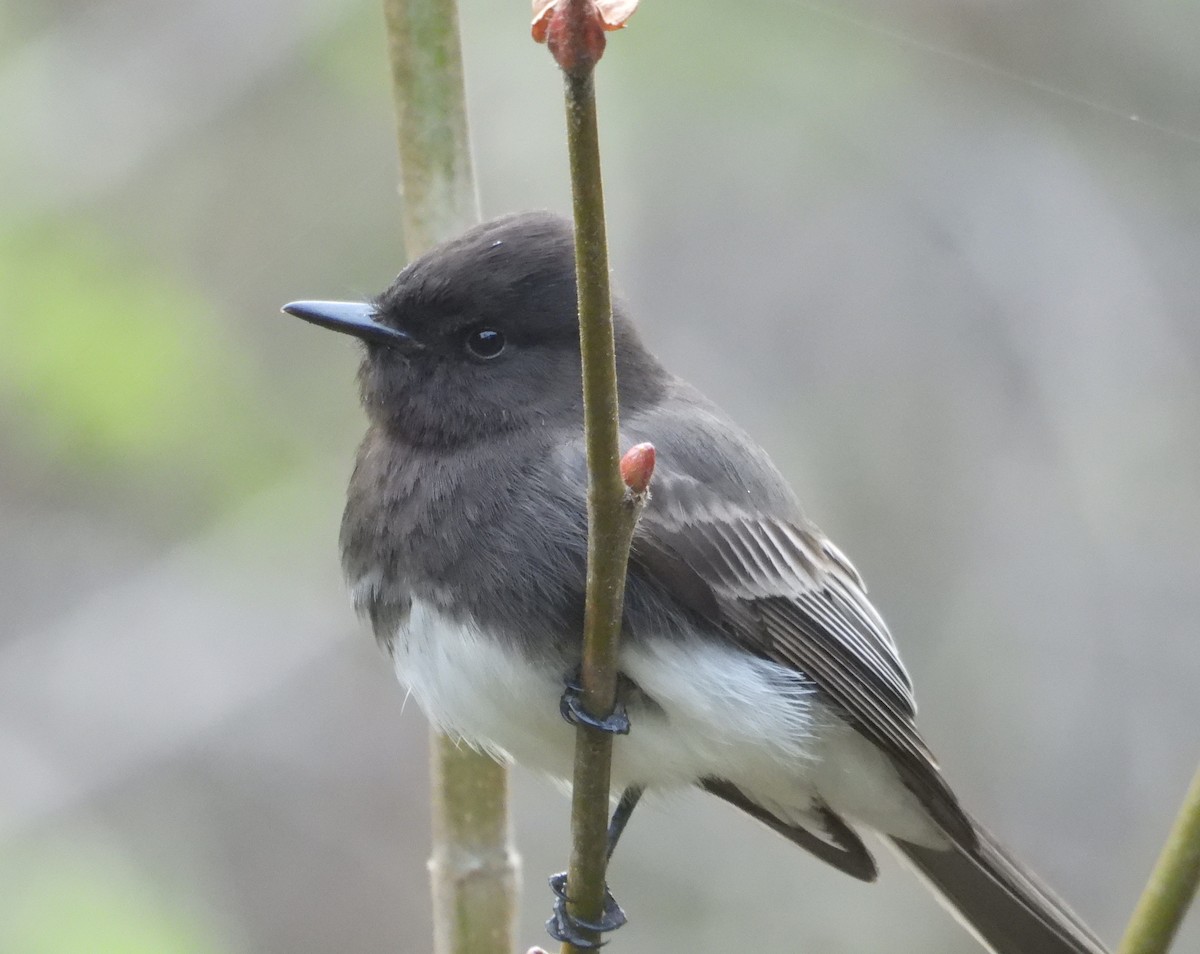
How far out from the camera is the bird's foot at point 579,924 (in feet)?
7.29

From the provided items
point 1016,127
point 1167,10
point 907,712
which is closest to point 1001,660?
point 1016,127

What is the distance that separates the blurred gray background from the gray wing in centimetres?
210

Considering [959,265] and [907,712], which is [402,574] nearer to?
[907,712]

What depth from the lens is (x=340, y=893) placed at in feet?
20.3

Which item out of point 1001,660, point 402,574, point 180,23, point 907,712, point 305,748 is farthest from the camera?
point 305,748

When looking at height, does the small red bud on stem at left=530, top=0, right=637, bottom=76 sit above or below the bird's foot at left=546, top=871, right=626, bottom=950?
above

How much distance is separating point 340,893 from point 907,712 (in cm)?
369

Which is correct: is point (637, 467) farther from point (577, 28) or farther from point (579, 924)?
point (579, 924)

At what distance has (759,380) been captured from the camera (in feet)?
18.1

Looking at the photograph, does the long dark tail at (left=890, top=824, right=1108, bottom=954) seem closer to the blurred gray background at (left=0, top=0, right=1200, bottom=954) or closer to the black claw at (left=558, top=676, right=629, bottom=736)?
the black claw at (left=558, top=676, right=629, bottom=736)

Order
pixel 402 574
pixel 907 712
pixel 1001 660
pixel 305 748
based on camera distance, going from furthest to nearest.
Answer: pixel 305 748 < pixel 1001 660 < pixel 907 712 < pixel 402 574

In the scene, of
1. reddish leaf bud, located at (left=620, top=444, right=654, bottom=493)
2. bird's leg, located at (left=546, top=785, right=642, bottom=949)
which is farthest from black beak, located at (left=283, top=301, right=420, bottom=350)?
reddish leaf bud, located at (left=620, top=444, right=654, bottom=493)

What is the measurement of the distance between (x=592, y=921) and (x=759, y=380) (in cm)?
349

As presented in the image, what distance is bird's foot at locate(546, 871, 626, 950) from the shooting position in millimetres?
2223
